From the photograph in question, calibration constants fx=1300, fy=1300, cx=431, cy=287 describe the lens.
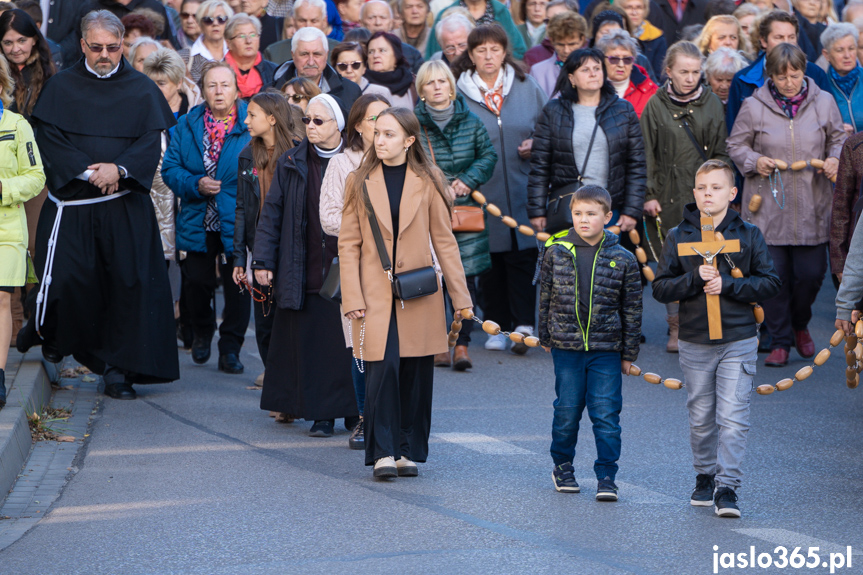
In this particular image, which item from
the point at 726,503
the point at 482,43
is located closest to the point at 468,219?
the point at 482,43

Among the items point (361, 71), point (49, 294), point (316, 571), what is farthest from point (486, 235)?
point (316, 571)

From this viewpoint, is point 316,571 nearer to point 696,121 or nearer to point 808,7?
point 696,121

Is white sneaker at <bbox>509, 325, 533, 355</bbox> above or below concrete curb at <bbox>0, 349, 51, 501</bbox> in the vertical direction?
above

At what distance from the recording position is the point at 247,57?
1173cm

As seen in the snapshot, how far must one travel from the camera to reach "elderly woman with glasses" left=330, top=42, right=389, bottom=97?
36.0 feet

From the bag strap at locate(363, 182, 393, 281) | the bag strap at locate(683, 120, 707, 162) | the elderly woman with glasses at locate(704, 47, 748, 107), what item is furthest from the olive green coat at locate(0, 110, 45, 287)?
the elderly woman with glasses at locate(704, 47, 748, 107)

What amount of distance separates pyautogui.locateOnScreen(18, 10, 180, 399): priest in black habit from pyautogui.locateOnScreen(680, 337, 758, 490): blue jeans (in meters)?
4.18

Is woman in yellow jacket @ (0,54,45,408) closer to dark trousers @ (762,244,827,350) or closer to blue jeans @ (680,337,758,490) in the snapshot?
blue jeans @ (680,337,758,490)

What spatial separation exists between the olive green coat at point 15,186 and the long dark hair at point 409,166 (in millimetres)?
2276

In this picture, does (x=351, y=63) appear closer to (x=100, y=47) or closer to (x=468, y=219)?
(x=468, y=219)

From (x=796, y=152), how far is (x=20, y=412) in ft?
20.3

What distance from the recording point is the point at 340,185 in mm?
7703

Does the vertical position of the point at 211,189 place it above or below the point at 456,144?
below

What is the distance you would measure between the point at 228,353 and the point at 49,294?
5.71 ft
